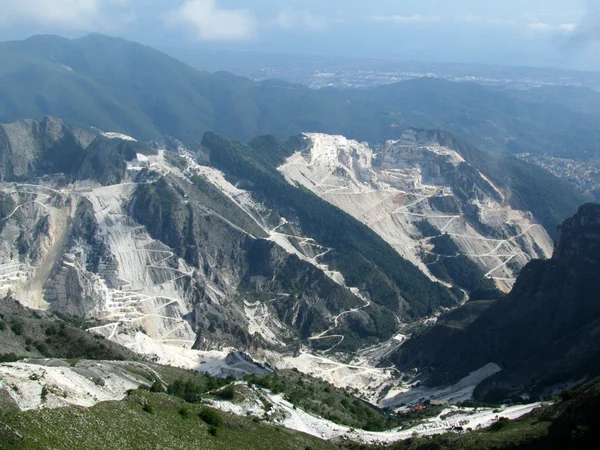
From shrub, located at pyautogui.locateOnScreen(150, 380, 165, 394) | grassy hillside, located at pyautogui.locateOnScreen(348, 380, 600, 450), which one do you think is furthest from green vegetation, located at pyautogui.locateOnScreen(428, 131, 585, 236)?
shrub, located at pyautogui.locateOnScreen(150, 380, 165, 394)

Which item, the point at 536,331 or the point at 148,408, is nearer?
Answer: the point at 148,408

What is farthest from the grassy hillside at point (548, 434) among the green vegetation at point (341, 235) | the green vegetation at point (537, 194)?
the green vegetation at point (537, 194)

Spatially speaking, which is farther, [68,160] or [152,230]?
[68,160]

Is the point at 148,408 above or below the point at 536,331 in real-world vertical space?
above

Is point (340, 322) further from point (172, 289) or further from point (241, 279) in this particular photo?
point (172, 289)

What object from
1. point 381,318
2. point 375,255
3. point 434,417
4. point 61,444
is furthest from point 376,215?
point 61,444

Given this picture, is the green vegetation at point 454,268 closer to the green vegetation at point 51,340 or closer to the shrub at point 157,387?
the green vegetation at point 51,340

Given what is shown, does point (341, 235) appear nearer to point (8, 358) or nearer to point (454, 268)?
point (454, 268)

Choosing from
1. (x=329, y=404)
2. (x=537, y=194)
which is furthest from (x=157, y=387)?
(x=537, y=194)
